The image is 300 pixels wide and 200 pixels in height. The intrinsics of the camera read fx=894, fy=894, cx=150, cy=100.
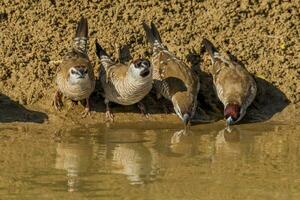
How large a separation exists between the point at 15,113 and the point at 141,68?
4.82 feet

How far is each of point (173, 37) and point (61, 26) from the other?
1378mm

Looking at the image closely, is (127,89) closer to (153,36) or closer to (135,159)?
(153,36)

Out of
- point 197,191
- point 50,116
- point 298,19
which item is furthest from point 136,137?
point 298,19

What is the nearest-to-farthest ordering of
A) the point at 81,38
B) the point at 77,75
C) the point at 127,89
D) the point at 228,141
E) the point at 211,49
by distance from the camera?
1. the point at 228,141
2. the point at 77,75
3. the point at 127,89
4. the point at 81,38
5. the point at 211,49

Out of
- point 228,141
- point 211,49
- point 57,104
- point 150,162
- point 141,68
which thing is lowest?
point 150,162

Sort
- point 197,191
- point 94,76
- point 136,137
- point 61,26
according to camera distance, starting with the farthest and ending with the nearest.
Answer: point 61,26 < point 94,76 < point 136,137 < point 197,191

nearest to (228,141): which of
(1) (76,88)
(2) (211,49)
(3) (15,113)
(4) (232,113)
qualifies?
(4) (232,113)

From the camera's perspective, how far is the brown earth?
10.4 metres

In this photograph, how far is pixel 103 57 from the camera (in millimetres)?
10367

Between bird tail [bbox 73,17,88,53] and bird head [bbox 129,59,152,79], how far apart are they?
78 centimetres

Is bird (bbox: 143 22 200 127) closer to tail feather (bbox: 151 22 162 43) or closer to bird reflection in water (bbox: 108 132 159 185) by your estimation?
tail feather (bbox: 151 22 162 43)

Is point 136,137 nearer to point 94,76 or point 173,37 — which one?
point 94,76

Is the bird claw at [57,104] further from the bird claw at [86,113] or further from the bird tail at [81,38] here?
the bird tail at [81,38]

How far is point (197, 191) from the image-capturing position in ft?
24.3
